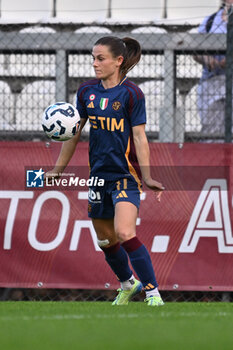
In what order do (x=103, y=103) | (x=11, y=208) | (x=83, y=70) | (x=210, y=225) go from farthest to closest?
1. (x=83, y=70)
2. (x=11, y=208)
3. (x=210, y=225)
4. (x=103, y=103)

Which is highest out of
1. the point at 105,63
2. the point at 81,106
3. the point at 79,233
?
the point at 105,63

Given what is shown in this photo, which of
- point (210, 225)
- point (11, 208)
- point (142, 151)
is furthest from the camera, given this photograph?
point (11, 208)

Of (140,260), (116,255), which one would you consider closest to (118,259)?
(116,255)

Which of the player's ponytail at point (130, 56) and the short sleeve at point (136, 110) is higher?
the player's ponytail at point (130, 56)

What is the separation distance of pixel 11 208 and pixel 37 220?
0.27 m

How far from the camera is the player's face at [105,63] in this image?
19.8 ft

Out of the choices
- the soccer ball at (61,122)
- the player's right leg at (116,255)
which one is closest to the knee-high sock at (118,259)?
the player's right leg at (116,255)

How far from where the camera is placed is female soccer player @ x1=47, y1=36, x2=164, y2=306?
5.87 m

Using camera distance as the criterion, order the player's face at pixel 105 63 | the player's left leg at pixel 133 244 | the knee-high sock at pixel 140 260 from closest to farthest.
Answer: the player's left leg at pixel 133 244
the knee-high sock at pixel 140 260
the player's face at pixel 105 63

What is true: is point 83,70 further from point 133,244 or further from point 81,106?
point 133,244

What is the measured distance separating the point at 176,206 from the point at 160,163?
44cm

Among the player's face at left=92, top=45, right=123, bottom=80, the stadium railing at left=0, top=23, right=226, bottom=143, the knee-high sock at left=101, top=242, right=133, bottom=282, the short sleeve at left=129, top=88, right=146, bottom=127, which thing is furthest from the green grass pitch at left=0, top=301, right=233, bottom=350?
the stadium railing at left=0, top=23, right=226, bottom=143

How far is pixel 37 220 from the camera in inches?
296

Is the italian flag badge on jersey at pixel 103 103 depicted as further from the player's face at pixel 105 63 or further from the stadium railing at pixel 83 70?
the stadium railing at pixel 83 70
